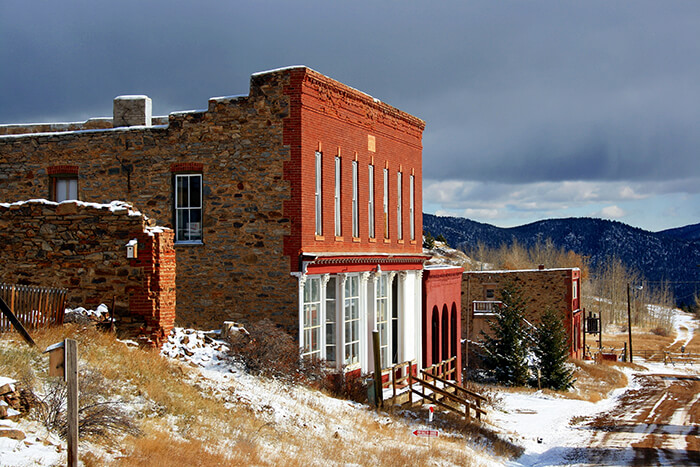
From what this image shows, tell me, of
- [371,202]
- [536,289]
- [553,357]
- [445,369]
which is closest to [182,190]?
[371,202]

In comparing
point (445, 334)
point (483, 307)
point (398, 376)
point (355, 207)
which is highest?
point (355, 207)

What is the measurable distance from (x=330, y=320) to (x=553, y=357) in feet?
66.3

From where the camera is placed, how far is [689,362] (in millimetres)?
64125

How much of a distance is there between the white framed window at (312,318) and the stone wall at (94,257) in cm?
538

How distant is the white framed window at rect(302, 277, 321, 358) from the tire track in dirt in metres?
8.17

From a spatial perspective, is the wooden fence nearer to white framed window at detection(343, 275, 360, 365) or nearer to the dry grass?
the dry grass

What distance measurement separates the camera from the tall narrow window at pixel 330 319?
23422mm

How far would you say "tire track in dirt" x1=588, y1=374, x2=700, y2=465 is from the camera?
20.1 m

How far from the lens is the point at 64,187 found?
24.5 meters

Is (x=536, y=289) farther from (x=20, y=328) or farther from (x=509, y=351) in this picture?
(x=20, y=328)

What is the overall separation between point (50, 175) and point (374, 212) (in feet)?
35.9

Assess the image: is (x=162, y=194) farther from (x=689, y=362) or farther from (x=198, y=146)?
(x=689, y=362)

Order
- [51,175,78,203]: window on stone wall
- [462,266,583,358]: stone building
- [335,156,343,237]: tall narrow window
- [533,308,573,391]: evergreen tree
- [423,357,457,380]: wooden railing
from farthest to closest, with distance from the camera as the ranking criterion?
[462,266,583,358]: stone building → [533,308,573,391]: evergreen tree → [423,357,457,380]: wooden railing → [51,175,78,203]: window on stone wall → [335,156,343,237]: tall narrow window

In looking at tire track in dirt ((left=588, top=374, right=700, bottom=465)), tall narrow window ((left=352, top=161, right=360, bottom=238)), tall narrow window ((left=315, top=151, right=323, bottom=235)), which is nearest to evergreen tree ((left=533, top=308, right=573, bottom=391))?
tire track in dirt ((left=588, top=374, right=700, bottom=465))
